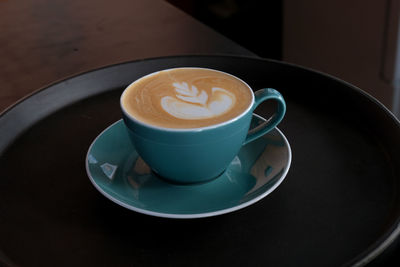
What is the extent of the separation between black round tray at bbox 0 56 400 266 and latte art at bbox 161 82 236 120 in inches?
3.6

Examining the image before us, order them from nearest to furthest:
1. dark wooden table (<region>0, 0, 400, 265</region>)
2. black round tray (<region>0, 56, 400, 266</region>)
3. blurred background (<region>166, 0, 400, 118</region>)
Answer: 1. black round tray (<region>0, 56, 400, 266</region>)
2. dark wooden table (<region>0, 0, 400, 265</region>)
3. blurred background (<region>166, 0, 400, 118</region>)

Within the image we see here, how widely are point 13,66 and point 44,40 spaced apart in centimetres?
11

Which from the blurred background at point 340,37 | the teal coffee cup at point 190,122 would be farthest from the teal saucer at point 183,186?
the blurred background at point 340,37

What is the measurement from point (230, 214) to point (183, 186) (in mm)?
54

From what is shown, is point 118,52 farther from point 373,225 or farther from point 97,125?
point 373,225

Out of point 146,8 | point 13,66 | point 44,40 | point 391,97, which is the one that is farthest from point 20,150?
point 391,97

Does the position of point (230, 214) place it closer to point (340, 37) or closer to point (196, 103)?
point (196, 103)

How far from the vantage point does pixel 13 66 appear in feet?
2.45

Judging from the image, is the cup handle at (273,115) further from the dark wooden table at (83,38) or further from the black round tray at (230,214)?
the dark wooden table at (83,38)

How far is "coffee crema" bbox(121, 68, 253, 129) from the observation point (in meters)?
0.41

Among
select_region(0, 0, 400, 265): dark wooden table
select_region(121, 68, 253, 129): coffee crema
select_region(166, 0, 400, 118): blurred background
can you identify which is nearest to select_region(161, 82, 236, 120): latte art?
select_region(121, 68, 253, 129): coffee crema

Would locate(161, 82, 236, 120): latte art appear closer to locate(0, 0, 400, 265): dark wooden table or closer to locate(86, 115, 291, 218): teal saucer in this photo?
locate(86, 115, 291, 218): teal saucer

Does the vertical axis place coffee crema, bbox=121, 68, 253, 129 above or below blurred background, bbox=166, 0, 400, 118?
above

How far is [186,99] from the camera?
441 mm
